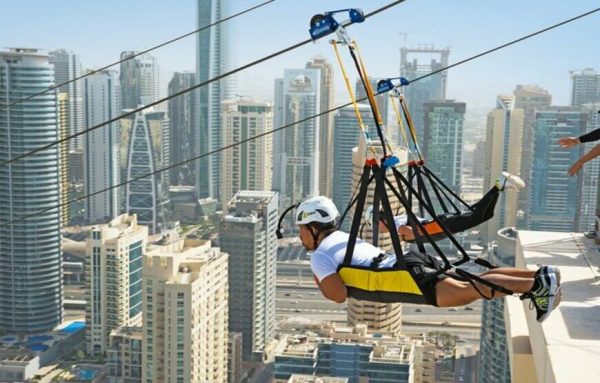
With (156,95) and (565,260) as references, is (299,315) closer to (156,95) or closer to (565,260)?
(565,260)

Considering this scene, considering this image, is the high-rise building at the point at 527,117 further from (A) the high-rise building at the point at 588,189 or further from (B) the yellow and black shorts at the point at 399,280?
(B) the yellow and black shorts at the point at 399,280

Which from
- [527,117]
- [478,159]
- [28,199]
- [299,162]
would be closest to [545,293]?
[28,199]

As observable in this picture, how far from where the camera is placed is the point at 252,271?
1438 centimetres

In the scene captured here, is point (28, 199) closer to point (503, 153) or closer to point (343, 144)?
point (343, 144)

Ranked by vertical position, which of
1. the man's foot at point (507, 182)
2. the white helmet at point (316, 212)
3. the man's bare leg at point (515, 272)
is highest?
the man's foot at point (507, 182)

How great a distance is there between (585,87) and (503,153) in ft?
7.06

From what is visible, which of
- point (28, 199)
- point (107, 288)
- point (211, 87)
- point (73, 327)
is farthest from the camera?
point (211, 87)

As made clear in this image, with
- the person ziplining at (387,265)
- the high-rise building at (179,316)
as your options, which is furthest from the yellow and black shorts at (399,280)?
the high-rise building at (179,316)

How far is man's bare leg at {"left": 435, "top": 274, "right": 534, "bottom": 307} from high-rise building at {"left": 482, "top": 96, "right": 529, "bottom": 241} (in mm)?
16331

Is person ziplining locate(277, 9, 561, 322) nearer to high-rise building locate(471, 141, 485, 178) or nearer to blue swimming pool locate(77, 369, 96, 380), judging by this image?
blue swimming pool locate(77, 369, 96, 380)

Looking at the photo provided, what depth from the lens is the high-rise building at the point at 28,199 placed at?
1631cm

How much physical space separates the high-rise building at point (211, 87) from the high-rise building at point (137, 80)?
6.37ft

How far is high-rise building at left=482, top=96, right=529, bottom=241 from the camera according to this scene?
1769 centimetres

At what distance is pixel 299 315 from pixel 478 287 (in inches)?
567
